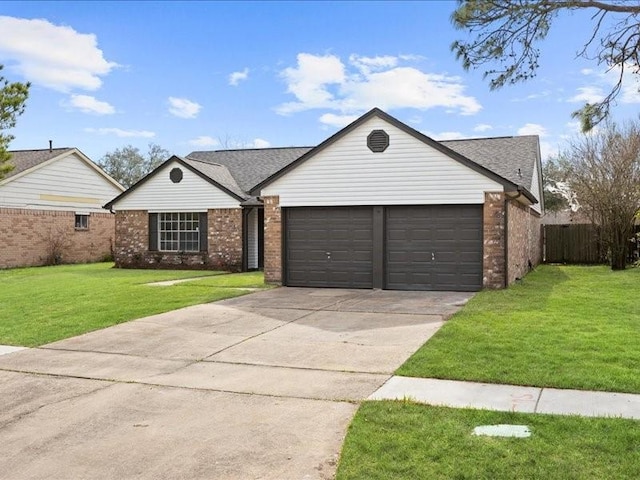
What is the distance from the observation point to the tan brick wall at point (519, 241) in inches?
631

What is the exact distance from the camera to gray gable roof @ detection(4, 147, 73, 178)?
26625mm

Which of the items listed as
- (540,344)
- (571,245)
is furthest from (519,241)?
(540,344)

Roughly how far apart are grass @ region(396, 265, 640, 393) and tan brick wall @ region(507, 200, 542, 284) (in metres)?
2.67

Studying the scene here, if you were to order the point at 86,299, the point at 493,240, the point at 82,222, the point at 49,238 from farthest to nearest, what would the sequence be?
the point at 82,222 → the point at 49,238 → the point at 493,240 → the point at 86,299

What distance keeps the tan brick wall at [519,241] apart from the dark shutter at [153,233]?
45.2 feet

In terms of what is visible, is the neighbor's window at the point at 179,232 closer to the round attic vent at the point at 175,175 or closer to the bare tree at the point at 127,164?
the round attic vent at the point at 175,175

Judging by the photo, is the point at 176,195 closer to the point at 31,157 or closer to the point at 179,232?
the point at 179,232

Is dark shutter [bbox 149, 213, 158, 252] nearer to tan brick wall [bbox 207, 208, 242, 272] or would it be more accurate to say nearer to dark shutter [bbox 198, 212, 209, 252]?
dark shutter [bbox 198, 212, 209, 252]

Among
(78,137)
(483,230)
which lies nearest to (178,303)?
(483,230)

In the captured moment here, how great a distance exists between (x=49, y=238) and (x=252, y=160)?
9.74m

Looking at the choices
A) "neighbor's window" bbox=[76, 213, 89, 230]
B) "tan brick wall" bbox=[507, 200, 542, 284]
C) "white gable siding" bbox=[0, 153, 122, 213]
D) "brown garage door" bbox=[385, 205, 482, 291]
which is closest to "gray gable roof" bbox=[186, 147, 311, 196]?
"white gable siding" bbox=[0, 153, 122, 213]

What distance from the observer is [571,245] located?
88.4 feet

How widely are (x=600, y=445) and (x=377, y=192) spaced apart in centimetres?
1146

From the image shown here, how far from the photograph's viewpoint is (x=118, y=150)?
2251 inches
